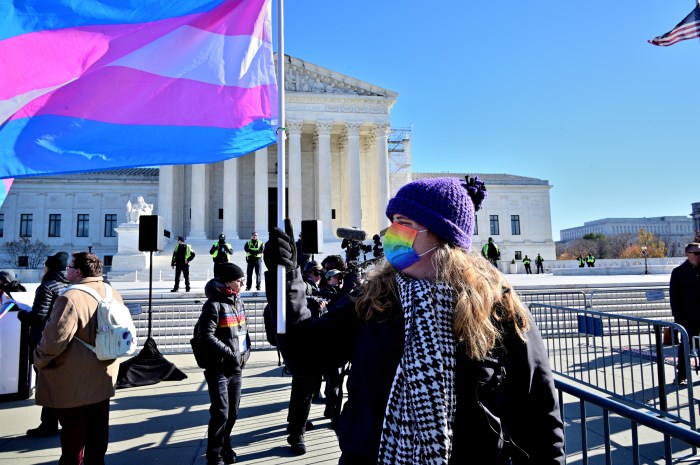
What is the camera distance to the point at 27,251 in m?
45.1

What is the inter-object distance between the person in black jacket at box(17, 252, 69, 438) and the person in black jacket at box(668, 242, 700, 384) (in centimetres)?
812

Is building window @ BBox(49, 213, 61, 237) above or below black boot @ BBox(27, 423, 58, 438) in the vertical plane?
above

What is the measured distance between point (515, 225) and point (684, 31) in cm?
5075

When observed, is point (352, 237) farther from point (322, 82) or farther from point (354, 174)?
point (322, 82)

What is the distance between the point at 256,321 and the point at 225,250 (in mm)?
4796

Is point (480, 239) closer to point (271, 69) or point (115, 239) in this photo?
point (115, 239)

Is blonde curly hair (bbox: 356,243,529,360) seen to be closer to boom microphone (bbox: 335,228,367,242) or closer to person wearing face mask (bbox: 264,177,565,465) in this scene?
person wearing face mask (bbox: 264,177,565,465)

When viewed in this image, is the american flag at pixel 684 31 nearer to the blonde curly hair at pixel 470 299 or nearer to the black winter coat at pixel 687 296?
the black winter coat at pixel 687 296

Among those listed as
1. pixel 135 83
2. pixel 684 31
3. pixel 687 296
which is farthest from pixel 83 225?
pixel 687 296

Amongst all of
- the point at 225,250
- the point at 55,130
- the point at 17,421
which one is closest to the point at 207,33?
the point at 55,130

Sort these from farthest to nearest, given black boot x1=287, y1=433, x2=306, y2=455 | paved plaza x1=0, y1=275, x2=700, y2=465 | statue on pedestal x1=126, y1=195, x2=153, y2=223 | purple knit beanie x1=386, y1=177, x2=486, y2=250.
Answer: statue on pedestal x1=126, y1=195, x2=153, y2=223 < black boot x1=287, y1=433, x2=306, y2=455 < paved plaza x1=0, y1=275, x2=700, y2=465 < purple knit beanie x1=386, y1=177, x2=486, y2=250

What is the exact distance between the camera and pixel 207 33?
3406mm

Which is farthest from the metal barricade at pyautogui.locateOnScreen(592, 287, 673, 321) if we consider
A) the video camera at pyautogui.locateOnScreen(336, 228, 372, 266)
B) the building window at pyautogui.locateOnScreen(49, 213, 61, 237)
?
the building window at pyautogui.locateOnScreen(49, 213, 61, 237)

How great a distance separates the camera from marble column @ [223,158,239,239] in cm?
3247
